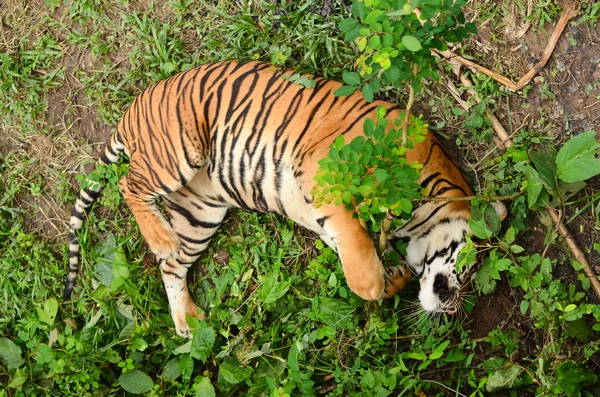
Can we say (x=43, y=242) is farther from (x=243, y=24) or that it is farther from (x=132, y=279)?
(x=243, y=24)

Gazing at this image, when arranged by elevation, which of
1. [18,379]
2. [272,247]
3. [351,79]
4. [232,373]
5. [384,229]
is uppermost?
[351,79]

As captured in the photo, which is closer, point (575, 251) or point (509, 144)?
point (575, 251)

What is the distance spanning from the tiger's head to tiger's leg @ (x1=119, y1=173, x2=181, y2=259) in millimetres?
1178

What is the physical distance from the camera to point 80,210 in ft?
11.4

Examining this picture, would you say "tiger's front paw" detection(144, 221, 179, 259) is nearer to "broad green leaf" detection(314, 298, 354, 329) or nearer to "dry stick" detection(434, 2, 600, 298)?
"broad green leaf" detection(314, 298, 354, 329)

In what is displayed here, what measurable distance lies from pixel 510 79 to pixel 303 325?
1.62 meters

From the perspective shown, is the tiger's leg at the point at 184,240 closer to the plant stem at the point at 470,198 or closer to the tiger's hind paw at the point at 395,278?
the tiger's hind paw at the point at 395,278

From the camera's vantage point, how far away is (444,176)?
2807 millimetres

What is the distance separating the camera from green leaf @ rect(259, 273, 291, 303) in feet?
10.3

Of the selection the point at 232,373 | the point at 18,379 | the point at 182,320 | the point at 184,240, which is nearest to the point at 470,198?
the point at 232,373

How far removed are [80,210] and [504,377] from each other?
2.39 m

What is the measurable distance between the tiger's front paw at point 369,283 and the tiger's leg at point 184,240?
0.94 m

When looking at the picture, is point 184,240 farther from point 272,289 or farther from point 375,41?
point 375,41

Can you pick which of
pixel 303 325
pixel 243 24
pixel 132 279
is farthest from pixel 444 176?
pixel 132 279
